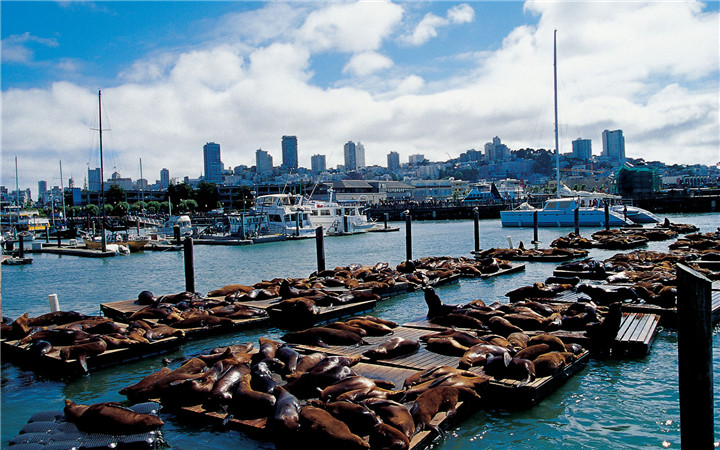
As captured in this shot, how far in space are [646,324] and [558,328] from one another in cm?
178

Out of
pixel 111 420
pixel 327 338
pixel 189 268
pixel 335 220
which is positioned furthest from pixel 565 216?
pixel 111 420

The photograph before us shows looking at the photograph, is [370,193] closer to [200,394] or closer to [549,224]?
[549,224]

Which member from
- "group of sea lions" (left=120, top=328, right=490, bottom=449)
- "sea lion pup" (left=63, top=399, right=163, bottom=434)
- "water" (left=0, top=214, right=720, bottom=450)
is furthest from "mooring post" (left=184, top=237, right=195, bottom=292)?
"sea lion pup" (left=63, top=399, right=163, bottom=434)

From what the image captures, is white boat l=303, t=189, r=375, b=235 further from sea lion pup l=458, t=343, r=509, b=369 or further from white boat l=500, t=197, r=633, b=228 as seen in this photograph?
sea lion pup l=458, t=343, r=509, b=369

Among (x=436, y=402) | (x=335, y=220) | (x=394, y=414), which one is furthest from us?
(x=335, y=220)

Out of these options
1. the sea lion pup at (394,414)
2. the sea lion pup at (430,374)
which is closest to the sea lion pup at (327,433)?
the sea lion pup at (394,414)

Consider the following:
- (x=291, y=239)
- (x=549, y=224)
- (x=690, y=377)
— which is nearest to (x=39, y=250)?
(x=291, y=239)

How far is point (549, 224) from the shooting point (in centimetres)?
5406

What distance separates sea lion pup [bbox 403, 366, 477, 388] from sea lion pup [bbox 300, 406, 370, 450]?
1.66 metres

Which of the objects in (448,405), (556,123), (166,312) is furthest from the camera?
(556,123)

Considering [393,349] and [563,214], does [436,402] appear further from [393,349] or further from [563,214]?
[563,214]

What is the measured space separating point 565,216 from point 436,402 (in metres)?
49.7

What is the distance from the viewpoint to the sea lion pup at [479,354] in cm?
804

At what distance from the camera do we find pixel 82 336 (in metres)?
10.5
